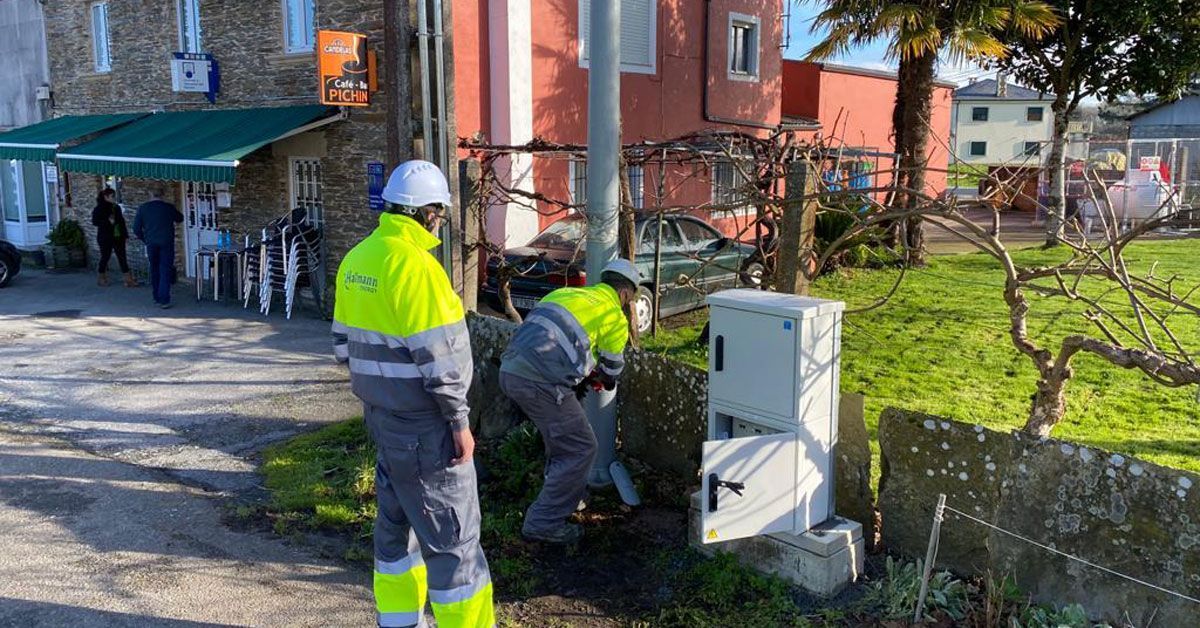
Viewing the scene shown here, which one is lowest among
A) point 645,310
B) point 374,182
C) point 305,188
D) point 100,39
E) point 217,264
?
point 645,310

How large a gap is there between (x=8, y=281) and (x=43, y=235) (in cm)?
541

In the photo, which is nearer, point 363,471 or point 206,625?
point 206,625

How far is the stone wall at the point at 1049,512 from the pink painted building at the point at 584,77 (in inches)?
270

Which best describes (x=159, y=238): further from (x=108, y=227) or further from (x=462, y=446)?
(x=462, y=446)

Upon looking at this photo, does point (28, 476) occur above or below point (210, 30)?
below

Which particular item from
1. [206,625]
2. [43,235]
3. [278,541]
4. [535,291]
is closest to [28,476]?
[278,541]

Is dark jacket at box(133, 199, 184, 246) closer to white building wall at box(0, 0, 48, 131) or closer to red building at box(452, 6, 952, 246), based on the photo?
red building at box(452, 6, 952, 246)

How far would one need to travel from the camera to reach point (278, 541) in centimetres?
542

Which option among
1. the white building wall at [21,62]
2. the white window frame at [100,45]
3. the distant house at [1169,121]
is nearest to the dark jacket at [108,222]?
the white window frame at [100,45]

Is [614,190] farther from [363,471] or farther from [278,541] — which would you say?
[278,541]

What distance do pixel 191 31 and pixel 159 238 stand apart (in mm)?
4066

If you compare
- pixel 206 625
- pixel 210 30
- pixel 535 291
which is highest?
pixel 210 30

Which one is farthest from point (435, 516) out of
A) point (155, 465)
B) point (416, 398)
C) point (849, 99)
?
point (849, 99)

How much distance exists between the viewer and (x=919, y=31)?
13.7m
